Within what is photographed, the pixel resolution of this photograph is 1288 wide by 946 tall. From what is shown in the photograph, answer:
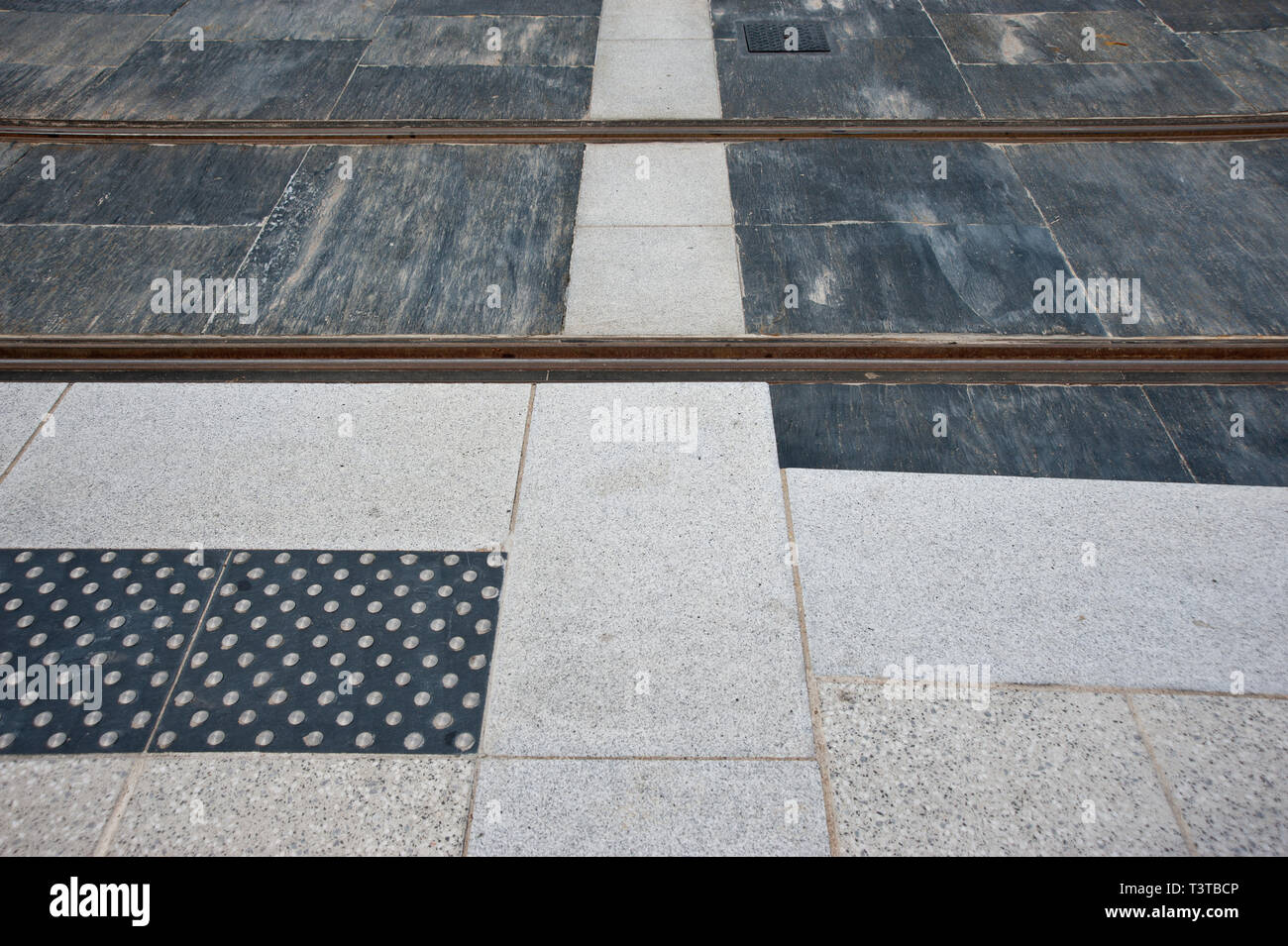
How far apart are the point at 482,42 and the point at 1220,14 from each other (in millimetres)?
5971

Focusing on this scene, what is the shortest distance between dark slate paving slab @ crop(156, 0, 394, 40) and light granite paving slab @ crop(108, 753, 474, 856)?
19.0ft

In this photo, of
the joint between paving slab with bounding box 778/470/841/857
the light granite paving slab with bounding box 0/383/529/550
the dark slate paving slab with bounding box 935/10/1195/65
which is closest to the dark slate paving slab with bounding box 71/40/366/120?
the light granite paving slab with bounding box 0/383/529/550

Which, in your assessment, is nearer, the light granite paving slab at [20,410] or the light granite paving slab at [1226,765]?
the light granite paving slab at [1226,765]

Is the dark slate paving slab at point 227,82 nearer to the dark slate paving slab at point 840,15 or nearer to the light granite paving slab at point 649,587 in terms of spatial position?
the dark slate paving slab at point 840,15

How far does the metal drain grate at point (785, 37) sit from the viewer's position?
19.0 ft

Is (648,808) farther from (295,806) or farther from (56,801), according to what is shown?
(56,801)

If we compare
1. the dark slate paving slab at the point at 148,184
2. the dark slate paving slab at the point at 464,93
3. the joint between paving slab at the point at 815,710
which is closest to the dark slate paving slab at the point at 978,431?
the joint between paving slab at the point at 815,710

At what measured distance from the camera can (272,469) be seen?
3.08 meters

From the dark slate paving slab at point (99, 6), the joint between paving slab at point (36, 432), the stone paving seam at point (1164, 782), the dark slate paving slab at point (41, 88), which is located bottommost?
the stone paving seam at point (1164, 782)

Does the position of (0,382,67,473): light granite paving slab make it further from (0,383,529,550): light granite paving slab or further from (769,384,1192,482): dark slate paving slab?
(769,384,1192,482): dark slate paving slab

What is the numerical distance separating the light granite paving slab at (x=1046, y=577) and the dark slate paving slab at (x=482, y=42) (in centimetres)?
441

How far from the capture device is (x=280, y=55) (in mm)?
5691

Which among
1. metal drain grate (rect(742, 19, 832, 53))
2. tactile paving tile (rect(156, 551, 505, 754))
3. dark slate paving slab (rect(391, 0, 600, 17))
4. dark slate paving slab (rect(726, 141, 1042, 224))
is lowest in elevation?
tactile paving tile (rect(156, 551, 505, 754))

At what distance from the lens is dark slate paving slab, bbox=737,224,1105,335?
12.0 ft
